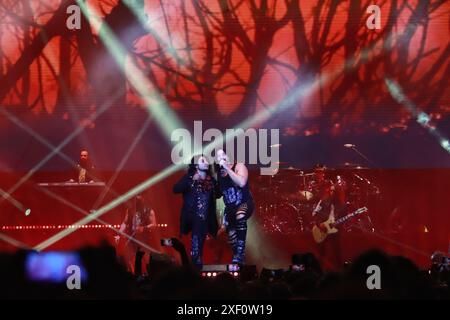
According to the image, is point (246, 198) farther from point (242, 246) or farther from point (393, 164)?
point (393, 164)

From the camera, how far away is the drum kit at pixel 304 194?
22.9 feet

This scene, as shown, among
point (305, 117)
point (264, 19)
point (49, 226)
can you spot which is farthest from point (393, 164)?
point (49, 226)

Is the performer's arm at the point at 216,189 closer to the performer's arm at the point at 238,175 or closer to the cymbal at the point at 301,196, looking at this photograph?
the performer's arm at the point at 238,175

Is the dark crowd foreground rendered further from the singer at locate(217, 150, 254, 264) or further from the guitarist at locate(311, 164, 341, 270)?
the guitarist at locate(311, 164, 341, 270)

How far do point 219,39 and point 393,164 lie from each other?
7.62ft

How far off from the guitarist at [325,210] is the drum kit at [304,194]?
0.01m

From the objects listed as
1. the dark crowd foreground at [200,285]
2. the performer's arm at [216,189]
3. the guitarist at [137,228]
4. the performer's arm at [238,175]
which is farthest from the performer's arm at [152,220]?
the dark crowd foreground at [200,285]

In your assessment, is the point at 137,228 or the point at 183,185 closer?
the point at 183,185

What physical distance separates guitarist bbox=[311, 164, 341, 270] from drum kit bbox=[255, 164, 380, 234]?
0.01 meters

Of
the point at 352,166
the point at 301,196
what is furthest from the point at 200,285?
the point at 352,166

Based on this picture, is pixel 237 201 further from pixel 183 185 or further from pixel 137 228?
pixel 137 228

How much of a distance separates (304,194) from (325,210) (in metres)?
0.28

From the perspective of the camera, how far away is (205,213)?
567 centimetres

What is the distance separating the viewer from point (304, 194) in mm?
6984
